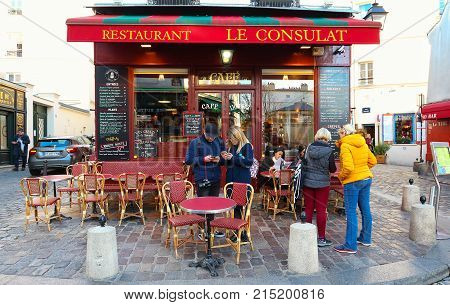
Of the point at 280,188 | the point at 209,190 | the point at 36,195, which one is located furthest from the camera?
the point at 280,188

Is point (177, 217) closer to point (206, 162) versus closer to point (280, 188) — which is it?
point (206, 162)

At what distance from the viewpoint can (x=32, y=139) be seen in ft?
60.3

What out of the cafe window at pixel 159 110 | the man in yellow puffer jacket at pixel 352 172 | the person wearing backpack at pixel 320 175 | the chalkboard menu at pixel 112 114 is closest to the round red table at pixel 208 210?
the person wearing backpack at pixel 320 175

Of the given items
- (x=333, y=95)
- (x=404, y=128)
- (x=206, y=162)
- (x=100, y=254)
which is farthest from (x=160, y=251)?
(x=404, y=128)

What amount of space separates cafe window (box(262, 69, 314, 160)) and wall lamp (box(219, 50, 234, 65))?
101 centimetres

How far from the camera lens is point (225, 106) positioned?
27.3 feet

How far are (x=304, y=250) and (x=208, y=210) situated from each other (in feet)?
3.88

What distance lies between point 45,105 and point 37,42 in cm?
647

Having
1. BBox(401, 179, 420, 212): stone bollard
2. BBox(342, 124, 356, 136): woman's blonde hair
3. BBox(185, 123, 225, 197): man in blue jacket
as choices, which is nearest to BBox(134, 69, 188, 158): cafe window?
BBox(185, 123, 225, 197): man in blue jacket

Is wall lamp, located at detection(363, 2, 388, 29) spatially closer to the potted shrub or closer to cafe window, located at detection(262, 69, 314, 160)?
cafe window, located at detection(262, 69, 314, 160)

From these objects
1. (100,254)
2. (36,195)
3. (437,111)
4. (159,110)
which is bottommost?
(100,254)

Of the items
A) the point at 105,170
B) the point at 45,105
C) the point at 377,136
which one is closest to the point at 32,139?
the point at 45,105

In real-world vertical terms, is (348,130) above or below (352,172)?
above
